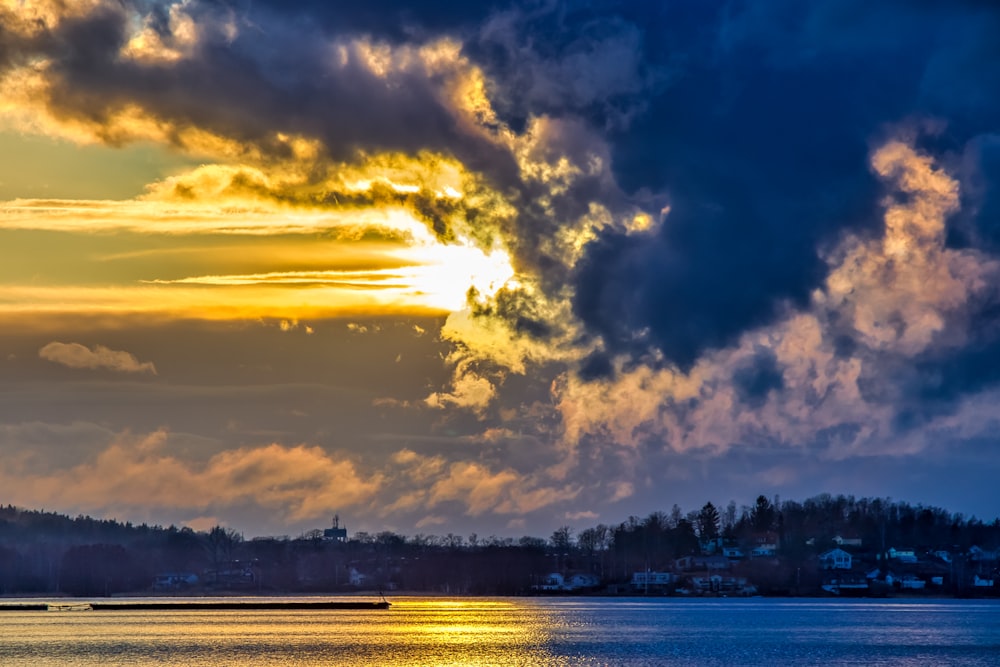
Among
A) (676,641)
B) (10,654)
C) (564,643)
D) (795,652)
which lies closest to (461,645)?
(564,643)

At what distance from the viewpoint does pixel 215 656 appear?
6570 inches

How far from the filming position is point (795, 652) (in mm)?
174375

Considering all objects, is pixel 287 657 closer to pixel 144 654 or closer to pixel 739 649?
pixel 144 654

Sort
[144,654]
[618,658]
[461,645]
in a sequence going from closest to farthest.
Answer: [618,658], [144,654], [461,645]

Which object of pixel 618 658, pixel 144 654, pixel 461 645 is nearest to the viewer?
pixel 618 658

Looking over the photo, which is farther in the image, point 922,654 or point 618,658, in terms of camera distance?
point 922,654

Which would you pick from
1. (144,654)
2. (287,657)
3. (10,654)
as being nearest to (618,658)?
(287,657)

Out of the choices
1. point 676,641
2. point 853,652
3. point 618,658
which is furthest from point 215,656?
point 853,652

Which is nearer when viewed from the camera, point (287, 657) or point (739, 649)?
point (287, 657)

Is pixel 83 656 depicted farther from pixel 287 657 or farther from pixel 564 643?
pixel 564 643

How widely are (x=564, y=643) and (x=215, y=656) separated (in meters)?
47.5

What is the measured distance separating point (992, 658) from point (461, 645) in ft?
212

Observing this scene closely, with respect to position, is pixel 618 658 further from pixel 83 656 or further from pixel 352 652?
pixel 83 656

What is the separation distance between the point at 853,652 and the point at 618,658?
107 ft
